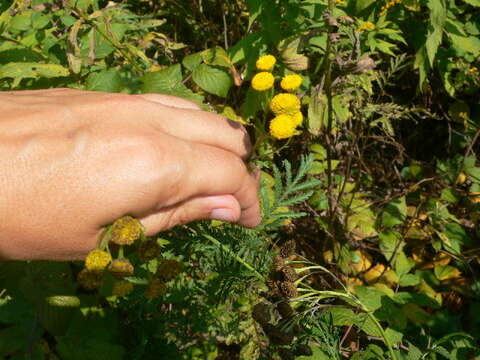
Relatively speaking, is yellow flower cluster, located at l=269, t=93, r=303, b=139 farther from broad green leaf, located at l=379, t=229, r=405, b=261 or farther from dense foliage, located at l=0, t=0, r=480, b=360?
broad green leaf, located at l=379, t=229, r=405, b=261

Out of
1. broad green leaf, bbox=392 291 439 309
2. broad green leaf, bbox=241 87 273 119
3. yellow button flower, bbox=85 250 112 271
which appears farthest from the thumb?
broad green leaf, bbox=392 291 439 309

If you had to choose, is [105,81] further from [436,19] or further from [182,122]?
[436,19]

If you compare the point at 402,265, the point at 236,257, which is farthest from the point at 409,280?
the point at 236,257

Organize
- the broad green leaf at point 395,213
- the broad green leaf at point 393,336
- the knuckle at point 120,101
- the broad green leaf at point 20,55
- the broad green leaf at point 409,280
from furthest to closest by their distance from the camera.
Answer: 1. the broad green leaf at point 395,213
2. the broad green leaf at point 409,280
3. the broad green leaf at point 20,55
4. the broad green leaf at point 393,336
5. the knuckle at point 120,101

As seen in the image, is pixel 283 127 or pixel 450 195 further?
pixel 450 195

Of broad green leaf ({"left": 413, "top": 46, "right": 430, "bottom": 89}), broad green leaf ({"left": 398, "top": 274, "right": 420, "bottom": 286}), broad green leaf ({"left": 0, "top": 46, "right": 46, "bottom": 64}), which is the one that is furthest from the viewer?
broad green leaf ({"left": 398, "top": 274, "right": 420, "bottom": 286})

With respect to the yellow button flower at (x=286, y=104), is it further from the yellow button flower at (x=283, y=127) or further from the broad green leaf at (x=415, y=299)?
the broad green leaf at (x=415, y=299)

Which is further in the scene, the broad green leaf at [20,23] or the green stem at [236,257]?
the broad green leaf at [20,23]

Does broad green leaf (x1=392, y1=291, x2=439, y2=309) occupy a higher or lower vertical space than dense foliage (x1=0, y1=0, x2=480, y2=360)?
lower

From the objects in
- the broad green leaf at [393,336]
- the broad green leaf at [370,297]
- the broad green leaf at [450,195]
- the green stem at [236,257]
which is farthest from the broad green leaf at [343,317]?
the broad green leaf at [450,195]
